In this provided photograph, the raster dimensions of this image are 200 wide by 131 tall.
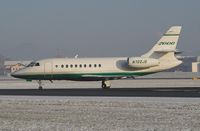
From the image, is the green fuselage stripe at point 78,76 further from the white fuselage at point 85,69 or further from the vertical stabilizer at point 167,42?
the vertical stabilizer at point 167,42

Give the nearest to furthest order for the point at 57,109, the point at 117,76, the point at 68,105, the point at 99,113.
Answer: the point at 99,113 < the point at 57,109 < the point at 68,105 < the point at 117,76

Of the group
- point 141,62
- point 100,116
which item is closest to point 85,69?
point 141,62

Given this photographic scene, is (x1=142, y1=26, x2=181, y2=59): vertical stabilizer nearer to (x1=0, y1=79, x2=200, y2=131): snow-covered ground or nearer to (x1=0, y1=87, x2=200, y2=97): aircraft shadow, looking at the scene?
A: (x1=0, y1=87, x2=200, y2=97): aircraft shadow

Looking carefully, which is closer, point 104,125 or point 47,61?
point 104,125

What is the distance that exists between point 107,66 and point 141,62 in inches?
131

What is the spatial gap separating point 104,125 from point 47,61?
105ft

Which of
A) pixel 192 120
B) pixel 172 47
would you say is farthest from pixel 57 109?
pixel 172 47

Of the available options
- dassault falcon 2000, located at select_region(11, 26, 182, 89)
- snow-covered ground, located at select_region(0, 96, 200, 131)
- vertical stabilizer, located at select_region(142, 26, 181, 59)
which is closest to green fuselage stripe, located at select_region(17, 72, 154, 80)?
dassault falcon 2000, located at select_region(11, 26, 182, 89)

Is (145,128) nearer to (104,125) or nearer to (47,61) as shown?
(104,125)

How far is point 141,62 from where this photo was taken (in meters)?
44.7

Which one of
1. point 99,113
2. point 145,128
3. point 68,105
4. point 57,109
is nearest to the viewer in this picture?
point 145,128

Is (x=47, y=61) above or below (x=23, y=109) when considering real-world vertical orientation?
above

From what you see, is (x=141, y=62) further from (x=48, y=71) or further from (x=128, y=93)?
(x=128, y=93)

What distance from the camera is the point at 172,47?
4650 centimetres
